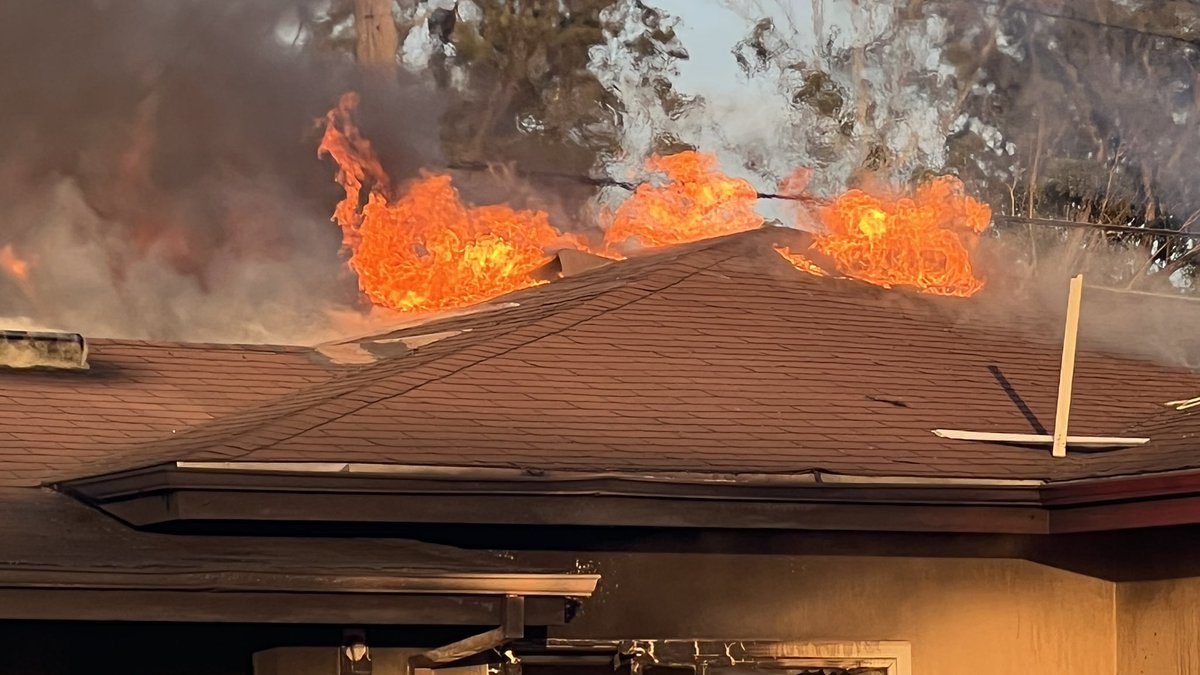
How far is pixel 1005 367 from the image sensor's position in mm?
10438

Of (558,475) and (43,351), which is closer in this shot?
(558,475)

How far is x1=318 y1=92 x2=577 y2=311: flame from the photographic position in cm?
1231

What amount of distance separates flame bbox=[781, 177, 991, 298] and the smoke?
348 centimetres

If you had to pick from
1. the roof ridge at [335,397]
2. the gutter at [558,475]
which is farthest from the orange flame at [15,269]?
the gutter at [558,475]

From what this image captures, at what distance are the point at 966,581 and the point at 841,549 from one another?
0.66 meters

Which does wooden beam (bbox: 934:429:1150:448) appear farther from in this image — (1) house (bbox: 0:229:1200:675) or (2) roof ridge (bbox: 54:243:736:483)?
(2) roof ridge (bbox: 54:243:736:483)

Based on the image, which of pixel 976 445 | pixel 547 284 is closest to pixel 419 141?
pixel 547 284

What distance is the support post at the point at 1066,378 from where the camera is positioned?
9.00 m

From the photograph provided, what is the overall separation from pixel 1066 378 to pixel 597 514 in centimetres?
292

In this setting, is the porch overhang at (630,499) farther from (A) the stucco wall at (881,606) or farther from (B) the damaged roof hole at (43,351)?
(B) the damaged roof hole at (43,351)

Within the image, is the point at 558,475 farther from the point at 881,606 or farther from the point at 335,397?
the point at 881,606

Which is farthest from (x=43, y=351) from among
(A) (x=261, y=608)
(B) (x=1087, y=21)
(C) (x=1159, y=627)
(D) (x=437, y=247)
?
(B) (x=1087, y=21)

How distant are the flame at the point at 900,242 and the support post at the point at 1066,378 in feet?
7.19

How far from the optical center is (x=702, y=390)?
9.30 meters
